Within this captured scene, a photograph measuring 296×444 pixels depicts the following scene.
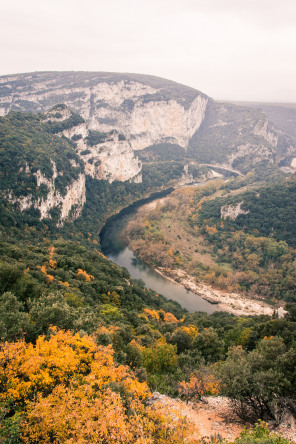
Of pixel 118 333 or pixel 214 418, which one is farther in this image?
pixel 118 333

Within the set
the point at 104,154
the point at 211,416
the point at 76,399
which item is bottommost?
the point at 211,416

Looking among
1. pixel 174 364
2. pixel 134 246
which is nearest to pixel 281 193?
pixel 134 246

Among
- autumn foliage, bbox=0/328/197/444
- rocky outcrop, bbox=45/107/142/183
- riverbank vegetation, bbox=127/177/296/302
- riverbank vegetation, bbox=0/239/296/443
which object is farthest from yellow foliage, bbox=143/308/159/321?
rocky outcrop, bbox=45/107/142/183

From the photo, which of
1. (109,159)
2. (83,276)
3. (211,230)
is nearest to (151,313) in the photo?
(83,276)

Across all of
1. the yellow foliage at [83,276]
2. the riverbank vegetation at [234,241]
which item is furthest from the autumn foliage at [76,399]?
the riverbank vegetation at [234,241]

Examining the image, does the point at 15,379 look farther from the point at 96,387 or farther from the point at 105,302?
the point at 105,302

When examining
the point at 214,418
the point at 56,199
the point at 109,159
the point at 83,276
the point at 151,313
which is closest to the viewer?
the point at 214,418

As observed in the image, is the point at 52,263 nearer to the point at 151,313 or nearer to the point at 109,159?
the point at 151,313

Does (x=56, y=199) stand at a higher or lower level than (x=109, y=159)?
lower
